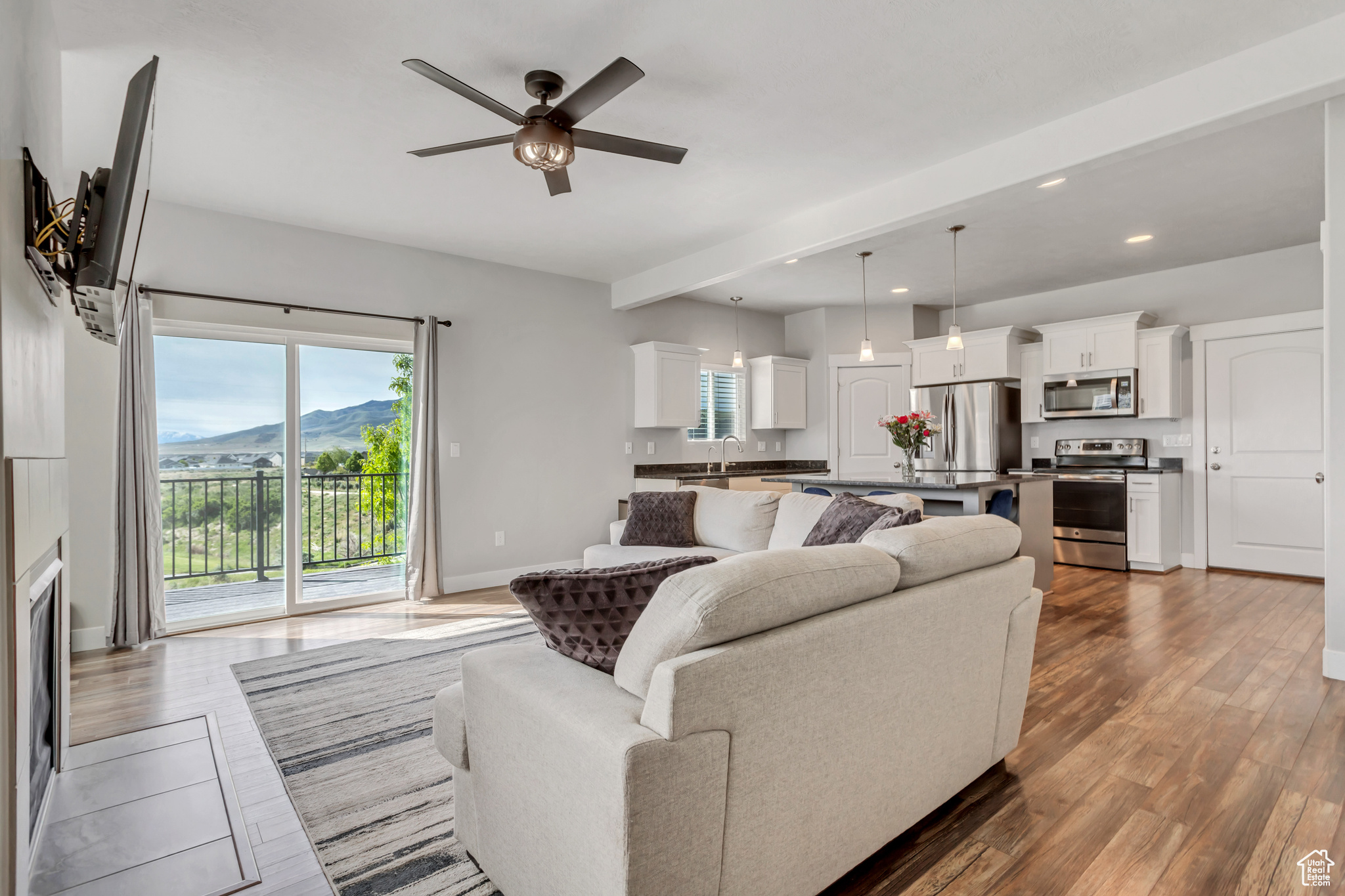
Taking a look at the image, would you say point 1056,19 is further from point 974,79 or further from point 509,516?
point 509,516

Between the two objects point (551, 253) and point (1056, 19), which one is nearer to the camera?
point (1056, 19)

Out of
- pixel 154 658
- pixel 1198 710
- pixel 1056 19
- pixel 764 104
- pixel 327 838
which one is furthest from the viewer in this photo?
pixel 154 658

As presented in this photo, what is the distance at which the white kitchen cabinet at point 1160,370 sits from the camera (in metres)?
5.62

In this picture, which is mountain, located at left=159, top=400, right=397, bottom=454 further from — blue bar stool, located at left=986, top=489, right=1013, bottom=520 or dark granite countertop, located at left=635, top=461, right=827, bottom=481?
blue bar stool, located at left=986, top=489, right=1013, bottom=520

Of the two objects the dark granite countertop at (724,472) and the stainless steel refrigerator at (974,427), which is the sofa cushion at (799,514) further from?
the stainless steel refrigerator at (974,427)

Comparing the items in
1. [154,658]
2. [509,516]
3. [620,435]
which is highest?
[620,435]

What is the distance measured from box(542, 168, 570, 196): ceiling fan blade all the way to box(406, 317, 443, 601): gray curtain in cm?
230

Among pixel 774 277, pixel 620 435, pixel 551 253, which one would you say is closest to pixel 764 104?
pixel 551 253

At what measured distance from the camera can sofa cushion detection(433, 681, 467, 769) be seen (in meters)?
1.71

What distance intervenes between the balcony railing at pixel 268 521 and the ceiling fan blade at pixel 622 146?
3.15 meters

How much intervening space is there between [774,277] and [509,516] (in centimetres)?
311

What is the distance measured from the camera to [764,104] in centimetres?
298

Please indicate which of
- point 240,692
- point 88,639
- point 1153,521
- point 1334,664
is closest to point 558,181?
point 240,692

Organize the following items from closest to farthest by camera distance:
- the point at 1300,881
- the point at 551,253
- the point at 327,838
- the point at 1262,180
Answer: the point at 1300,881 → the point at 327,838 → the point at 1262,180 → the point at 551,253
